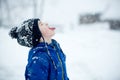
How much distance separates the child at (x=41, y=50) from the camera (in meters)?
2.41

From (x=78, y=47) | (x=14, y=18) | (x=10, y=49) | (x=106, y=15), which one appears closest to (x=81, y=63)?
(x=78, y=47)

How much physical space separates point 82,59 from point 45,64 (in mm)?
4362

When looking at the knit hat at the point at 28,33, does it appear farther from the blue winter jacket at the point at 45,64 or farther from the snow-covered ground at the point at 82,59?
the snow-covered ground at the point at 82,59

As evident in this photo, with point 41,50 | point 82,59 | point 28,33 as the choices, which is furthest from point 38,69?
point 82,59

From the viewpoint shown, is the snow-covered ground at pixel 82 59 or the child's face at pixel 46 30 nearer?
the child's face at pixel 46 30

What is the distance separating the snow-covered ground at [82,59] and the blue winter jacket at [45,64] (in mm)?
2810

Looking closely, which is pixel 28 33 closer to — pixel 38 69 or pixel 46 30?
pixel 46 30

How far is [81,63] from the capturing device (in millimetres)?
6344

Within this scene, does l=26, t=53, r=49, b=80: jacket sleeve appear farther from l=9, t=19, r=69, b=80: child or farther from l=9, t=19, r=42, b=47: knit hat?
l=9, t=19, r=42, b=47: knit hat

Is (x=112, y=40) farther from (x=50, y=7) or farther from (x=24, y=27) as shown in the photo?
(x=50, y=7)

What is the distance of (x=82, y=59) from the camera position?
668 cm

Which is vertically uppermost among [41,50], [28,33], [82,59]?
[82,59]

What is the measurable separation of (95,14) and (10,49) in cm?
966

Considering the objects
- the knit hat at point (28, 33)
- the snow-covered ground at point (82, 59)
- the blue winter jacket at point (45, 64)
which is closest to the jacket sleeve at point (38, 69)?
the blue winter jacket at point (45, 64)
